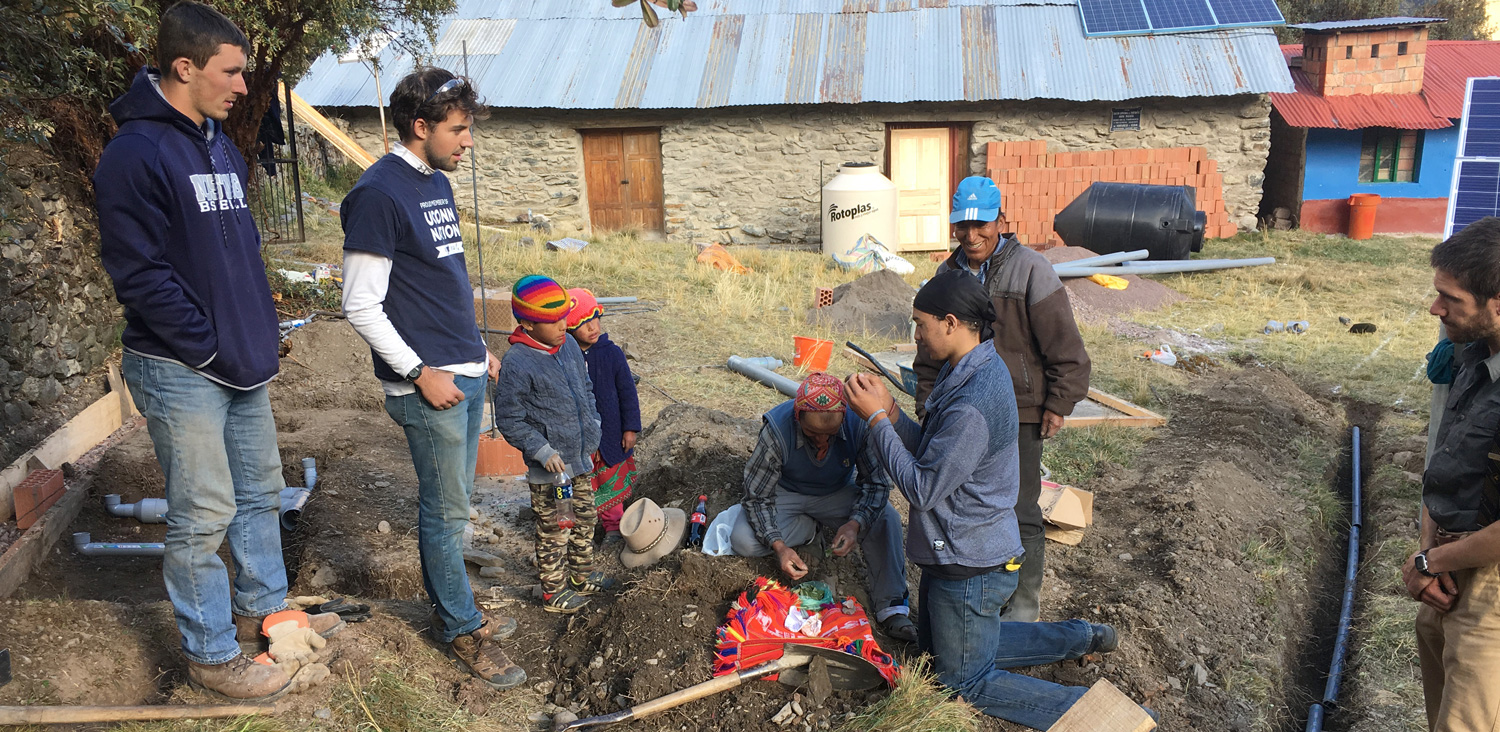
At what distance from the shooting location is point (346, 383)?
7715mm

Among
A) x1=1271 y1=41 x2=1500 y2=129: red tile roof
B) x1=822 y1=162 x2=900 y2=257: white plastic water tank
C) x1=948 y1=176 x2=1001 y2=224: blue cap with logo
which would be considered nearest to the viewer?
x1=948 y1=176 x2=1001 y2=224: blue cap with logo

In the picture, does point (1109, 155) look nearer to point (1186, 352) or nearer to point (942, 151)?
point (942, 151)

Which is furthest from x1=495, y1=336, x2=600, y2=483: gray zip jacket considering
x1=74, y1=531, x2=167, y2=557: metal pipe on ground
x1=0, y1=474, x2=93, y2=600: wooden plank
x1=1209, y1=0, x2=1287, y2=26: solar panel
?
x1=1209, y1=0, x2=1287, y2=26: solar panel

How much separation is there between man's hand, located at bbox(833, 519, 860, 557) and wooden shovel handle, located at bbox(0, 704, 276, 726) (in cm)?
211

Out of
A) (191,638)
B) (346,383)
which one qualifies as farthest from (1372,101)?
(191,638)

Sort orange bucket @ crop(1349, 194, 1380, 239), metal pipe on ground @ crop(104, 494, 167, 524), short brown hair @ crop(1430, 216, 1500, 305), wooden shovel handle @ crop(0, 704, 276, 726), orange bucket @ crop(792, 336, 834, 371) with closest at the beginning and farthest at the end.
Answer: short brown hair @ crop(1430, 216, 1500, 305)
wooden shovel handle @ crop(0, 704, 276, 726)
metal pipe on ground @ crop(104, 494, 167, 524)
orange bucket @ crop(792, 336, 834, 371)
orange bucket @ crop(1349, 194, 1380, 239)

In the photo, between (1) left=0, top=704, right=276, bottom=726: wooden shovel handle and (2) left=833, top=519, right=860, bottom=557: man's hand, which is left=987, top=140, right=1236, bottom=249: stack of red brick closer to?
(2) left=833, top=519, right=860, bottom=557: man's hand

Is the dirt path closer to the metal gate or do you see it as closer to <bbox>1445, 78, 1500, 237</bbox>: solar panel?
<bbox>1445, 78, 1500, 237</bbox>: solar panel

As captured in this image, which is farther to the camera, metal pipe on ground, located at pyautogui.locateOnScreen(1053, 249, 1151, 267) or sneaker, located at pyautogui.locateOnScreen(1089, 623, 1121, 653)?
metal pipe on ground, located at pyautogui.locateOnScreen(1053, 249, 1151, 267)

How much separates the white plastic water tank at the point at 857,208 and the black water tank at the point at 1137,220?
251 cm

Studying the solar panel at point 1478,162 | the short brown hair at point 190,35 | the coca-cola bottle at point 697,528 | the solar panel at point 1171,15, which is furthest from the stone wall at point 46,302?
the solar panel at point 1171,15

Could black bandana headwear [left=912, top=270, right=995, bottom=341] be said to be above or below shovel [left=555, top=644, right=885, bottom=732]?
above

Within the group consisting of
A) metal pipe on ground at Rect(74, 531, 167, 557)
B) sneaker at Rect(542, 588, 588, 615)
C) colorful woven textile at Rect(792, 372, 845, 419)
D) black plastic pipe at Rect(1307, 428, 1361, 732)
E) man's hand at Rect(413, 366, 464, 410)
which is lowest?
black plastic pipe at Rect(1307, 428, 1361, 732)

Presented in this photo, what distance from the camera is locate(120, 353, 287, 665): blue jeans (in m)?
2.76
